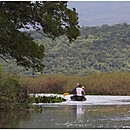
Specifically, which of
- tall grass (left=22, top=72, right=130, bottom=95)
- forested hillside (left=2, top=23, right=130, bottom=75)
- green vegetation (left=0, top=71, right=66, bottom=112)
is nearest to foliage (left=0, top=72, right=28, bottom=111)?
green vegetation (left=0, top=71, right=66, bottom=112)

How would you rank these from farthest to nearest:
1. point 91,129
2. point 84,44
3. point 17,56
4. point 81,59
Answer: point 84,44, point 81,59, point 17,56, point 91,129

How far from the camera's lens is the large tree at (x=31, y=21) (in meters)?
25.2

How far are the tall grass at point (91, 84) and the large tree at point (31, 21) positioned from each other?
20.9 metres

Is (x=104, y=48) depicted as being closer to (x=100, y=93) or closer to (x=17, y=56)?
(x=100, y=93)

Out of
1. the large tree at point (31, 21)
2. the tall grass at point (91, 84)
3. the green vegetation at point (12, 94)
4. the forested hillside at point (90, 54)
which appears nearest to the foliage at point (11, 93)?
the green vegetation at point (12, 94)

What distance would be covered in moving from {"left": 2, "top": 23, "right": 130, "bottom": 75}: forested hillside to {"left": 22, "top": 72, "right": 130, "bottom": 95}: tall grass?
156 feet

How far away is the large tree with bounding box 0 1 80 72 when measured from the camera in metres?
25.2

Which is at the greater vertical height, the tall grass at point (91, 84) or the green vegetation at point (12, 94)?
the tall grass at point (91, 84)

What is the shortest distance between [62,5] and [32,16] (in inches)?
Answer: 77.5

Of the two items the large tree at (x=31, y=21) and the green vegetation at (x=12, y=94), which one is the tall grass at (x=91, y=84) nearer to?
the large tree at (x=31, y=21)

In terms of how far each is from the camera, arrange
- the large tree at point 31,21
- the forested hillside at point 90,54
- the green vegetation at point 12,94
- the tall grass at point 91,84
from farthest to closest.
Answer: the forested hillside at point 90,54
the tall grass at point 91,84
the large tree at point 31,21
the green vegetation at point 12,94

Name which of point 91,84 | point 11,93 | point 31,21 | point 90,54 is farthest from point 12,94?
point 90,54

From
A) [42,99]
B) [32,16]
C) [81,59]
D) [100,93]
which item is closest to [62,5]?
[32,16]

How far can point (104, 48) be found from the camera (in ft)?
399
